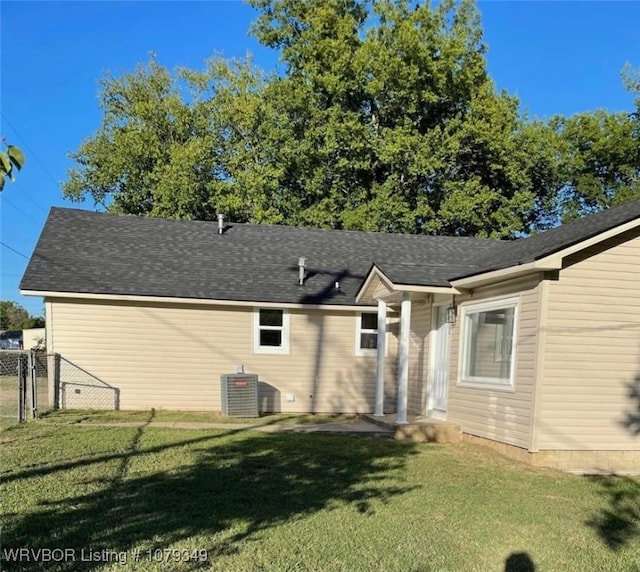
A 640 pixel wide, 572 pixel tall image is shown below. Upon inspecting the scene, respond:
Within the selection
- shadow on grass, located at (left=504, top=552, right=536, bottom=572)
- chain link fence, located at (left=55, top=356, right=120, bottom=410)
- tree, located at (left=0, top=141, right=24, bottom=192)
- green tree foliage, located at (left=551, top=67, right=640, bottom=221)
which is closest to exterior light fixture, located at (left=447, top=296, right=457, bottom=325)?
shadow on grass, located at (left=504, top=552, right=536, bottom=572)

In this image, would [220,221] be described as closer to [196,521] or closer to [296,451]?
[296,451]

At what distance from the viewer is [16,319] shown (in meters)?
67.1

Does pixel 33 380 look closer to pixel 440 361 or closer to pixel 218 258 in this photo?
pixel 218 258

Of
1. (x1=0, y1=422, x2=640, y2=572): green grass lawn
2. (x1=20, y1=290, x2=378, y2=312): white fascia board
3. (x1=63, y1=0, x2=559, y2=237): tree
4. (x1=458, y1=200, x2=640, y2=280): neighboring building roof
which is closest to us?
(x1=0, y1=422, x2=640, y2=572): green grass lawn

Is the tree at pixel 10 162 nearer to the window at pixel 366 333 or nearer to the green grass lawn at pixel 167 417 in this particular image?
the green grass lawn at pixel 167 417

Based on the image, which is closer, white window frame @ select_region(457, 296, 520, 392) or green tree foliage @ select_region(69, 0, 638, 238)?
white window frame @ select_region(457, 296, 520, 392)

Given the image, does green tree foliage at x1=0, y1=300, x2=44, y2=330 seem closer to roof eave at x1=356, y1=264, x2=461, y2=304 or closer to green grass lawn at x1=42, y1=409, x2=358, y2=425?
green grass lawn at x1=42, y1=409, x2=358, y2=425

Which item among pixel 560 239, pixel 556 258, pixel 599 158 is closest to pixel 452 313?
pixel 560 239

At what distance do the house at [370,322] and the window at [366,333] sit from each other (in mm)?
46

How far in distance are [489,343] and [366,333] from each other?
4220 millimetres

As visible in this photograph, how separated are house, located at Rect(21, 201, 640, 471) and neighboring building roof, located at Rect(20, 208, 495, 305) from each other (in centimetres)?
5

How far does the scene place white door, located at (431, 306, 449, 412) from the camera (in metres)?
10.4

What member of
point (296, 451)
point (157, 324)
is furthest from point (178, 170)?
point (296, 451)

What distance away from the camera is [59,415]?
412 inches
